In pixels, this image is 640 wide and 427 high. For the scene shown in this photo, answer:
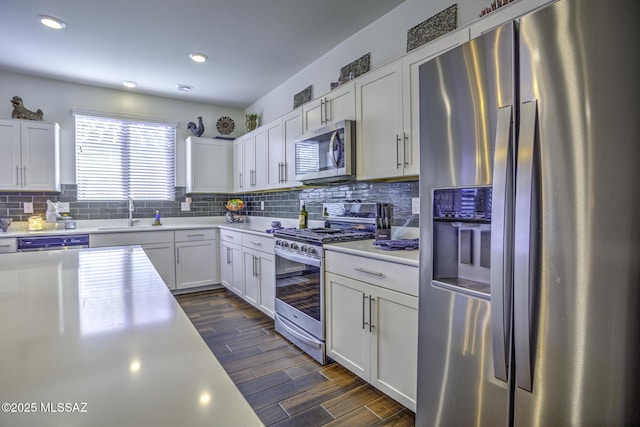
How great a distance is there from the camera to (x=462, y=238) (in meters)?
1.53

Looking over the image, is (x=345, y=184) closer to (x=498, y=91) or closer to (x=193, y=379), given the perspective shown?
(x=498, y=91)

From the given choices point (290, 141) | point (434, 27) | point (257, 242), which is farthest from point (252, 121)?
point (434, 27)

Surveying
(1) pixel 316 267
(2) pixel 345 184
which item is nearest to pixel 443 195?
(1) pixel 316 267

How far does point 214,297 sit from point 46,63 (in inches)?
123

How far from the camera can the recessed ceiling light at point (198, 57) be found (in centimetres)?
328

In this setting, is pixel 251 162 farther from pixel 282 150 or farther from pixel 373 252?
pixel 373 252

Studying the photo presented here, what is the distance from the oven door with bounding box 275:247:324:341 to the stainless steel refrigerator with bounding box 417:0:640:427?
111cm

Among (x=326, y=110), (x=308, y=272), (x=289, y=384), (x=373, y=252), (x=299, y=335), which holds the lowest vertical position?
(x=289, y=384)

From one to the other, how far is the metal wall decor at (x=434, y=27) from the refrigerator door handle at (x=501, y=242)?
131 cm

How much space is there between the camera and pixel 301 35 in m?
2.97

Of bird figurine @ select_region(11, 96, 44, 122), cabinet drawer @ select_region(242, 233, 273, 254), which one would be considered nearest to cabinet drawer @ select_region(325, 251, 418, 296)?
cabinet drawer @ select_region(242, 233, 273, 254)

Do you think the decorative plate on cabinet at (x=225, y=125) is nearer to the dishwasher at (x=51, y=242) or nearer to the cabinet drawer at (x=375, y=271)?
the dishwasher at (x=51, y=242)

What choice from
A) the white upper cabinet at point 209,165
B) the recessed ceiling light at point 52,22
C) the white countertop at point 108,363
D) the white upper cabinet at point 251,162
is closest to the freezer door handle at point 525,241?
the white countertop at point 108,363

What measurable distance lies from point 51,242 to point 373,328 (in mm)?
3475
